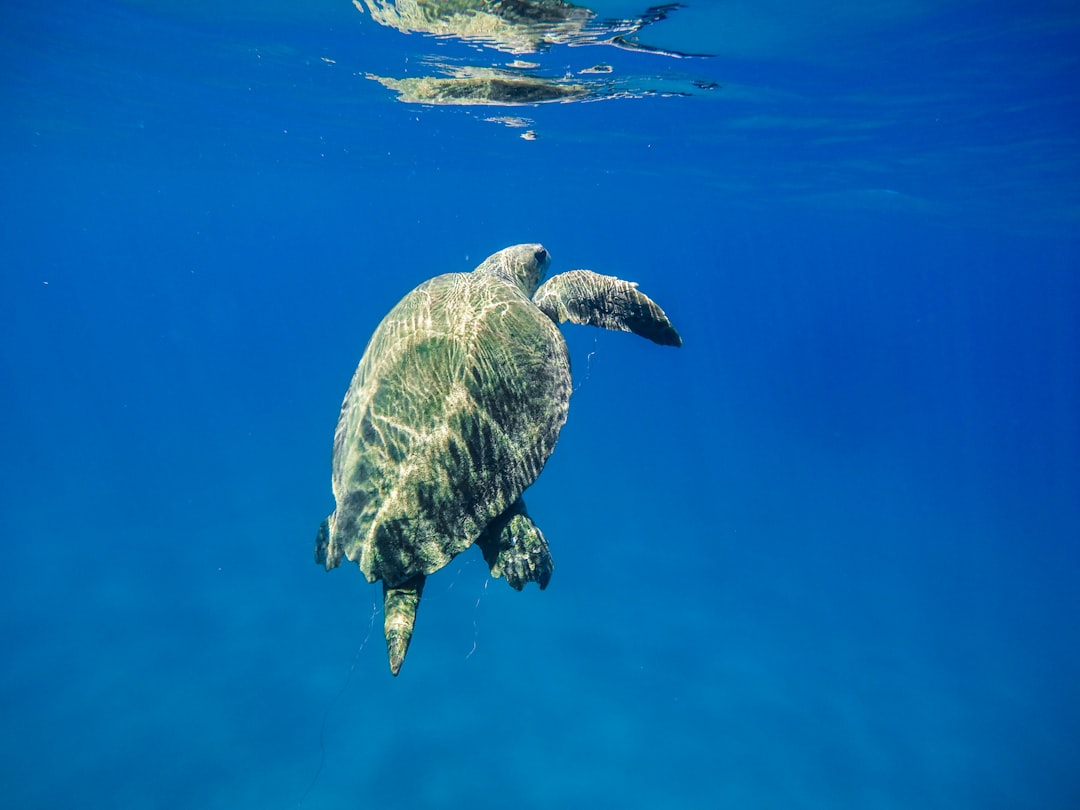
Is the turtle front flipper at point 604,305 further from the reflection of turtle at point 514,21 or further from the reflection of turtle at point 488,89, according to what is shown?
the reflection of turtle at point 488,89

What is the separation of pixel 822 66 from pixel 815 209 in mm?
26413

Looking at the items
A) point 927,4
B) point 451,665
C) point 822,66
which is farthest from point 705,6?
point 451,665

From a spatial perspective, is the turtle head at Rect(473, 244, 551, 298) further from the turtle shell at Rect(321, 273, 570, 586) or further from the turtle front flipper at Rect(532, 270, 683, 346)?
the turtle shell at Rect(321, 273, 570, 586)

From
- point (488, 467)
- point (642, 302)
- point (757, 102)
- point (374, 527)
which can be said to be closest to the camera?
point (374, 527)

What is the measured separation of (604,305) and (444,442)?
133 inches

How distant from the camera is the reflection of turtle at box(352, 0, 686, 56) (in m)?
10.4

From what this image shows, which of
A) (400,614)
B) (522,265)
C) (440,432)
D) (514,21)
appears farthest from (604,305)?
(514,21)

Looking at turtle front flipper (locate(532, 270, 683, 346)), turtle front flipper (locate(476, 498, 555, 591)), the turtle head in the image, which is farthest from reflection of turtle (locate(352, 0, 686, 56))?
turtle front flipper (locate(476, 498, 555, 591))

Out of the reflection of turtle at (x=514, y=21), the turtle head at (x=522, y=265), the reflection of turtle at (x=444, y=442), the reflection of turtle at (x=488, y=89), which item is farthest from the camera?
the reflection of turtle at (x=488, y=89)

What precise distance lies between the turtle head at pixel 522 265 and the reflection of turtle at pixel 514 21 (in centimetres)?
461

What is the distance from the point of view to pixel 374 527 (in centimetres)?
473

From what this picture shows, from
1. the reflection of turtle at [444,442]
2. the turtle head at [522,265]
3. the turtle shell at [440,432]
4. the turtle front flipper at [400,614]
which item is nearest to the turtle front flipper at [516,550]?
the reflection of turtle at [444,442]

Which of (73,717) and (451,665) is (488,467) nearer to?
(451,665)

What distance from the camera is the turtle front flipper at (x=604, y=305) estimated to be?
7.34m
